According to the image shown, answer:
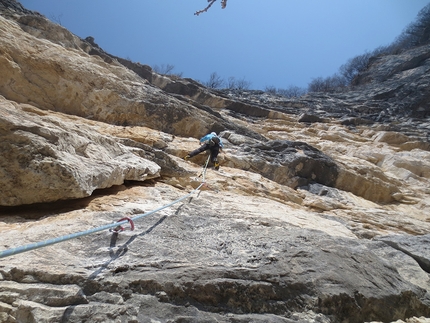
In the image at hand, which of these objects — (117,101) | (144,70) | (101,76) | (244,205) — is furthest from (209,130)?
(144,70)

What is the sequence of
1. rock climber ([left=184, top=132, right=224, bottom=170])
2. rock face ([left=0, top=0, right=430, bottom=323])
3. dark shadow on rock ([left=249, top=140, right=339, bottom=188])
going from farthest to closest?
1. dark shadow on rock ([left=249, top=140, right=339, bottom=188])
2. rock climber ([left=184, top=132, right=224, bottom=170])
3. rock face ([left=0, top=0, right=430, bottom=323])

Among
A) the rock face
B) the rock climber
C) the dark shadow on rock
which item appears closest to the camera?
the rock face

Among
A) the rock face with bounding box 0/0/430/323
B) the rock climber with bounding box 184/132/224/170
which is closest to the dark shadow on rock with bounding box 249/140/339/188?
the rock face with bounding box 0/0/430/323

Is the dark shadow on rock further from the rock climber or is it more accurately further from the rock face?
the rock climber

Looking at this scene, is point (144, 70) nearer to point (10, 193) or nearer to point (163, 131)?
point (163, 131)

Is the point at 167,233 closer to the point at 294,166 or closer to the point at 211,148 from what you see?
the point at 211,148

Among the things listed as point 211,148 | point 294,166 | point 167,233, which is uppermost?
point 294,166

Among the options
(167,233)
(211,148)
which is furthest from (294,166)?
(167,233)

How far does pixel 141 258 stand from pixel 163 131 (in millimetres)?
6777

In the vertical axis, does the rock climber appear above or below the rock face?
above

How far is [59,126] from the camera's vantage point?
3.43 m

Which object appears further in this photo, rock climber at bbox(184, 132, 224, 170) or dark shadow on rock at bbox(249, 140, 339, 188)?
dark shadow on rock at bbox(249, 140, 339, 188)

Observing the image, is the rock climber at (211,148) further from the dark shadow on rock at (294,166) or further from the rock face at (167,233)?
the dark shadow on rock at (294,166)

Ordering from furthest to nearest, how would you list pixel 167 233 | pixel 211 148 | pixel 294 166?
pixel 294 166
pixel 211 148
pixel 167 233
